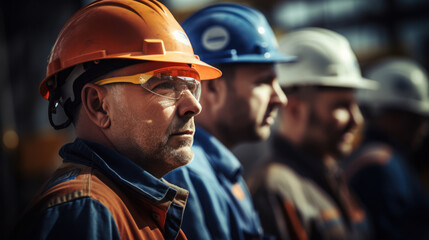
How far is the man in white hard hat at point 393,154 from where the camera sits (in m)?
4.49

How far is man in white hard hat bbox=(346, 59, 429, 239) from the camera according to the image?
4488 millimetres

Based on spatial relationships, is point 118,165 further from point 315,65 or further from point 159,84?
point 315,65

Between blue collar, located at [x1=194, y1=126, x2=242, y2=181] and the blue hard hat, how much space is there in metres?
0.47

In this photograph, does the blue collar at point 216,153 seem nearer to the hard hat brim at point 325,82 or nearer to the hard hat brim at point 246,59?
the hard hat brim at point 246,59

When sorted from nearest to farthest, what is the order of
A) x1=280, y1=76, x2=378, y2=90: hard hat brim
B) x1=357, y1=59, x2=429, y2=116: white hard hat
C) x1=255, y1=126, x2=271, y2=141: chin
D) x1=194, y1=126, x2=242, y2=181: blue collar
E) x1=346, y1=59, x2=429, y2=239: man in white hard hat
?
A: x1=194, y1=126, x2=242, y2=181: blue collar
x1=255, y1=126, x2=271, y2=141: chin
x1=280, y1=76, x2=378, y2=90: hard hat brim
x1=346, y1=59, x2=429, y2=239: man in white hard hat
x1=357, y1=59, x2=429, y2=116: white hard hat

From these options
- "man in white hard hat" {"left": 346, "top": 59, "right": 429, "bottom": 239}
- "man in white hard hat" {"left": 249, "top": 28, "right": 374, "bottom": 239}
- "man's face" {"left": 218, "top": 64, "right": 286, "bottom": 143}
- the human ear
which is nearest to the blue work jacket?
"man's face" {"left": 218, "top": 64, "right": 286, "bottom": 143}

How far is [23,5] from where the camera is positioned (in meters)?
8.82

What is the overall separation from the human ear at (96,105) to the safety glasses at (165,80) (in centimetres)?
4

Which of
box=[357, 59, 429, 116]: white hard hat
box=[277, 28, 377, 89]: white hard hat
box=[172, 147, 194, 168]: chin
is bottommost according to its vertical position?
box=[357, 59, 429, 116]: white hard hat

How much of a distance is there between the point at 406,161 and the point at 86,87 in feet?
15.7

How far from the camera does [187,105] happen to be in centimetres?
171

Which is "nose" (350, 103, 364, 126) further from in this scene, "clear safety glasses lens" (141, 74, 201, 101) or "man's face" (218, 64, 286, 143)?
"clear safety glasses lens" (141, 74, 201, 101)

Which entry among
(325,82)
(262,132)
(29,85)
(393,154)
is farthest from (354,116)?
(29,85)

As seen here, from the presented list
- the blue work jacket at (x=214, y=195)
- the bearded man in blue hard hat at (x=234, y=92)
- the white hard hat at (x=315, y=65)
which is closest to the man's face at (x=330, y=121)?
the white hard hat at (x=315, y=65)
